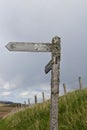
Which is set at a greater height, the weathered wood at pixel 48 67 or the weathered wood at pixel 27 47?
the weathered wood at pixel 27 47

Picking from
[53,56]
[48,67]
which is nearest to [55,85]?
[48,67]

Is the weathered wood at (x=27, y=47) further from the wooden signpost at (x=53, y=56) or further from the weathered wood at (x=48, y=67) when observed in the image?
the weathered wood at (x=48, y=67)

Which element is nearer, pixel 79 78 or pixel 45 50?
pixel 45 50

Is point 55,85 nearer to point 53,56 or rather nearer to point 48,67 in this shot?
point 48,67

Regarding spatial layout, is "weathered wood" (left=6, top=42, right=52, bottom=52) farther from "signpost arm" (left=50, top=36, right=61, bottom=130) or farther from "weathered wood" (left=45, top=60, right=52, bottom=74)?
"weathered wood" (left=45, top=60, right=52, bottom=74)

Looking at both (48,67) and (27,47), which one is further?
(48,67)

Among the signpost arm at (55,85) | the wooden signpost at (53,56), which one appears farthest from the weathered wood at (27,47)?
the signpost arm at (55,85)

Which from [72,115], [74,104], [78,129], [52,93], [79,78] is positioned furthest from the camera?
[79,78]

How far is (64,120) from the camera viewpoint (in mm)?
21625

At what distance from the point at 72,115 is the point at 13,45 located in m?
9.71

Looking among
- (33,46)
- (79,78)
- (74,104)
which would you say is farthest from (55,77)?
(79,78)

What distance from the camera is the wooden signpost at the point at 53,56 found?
11688 mm

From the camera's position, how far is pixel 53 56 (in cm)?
1198

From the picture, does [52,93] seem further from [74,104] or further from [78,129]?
[74,104]
